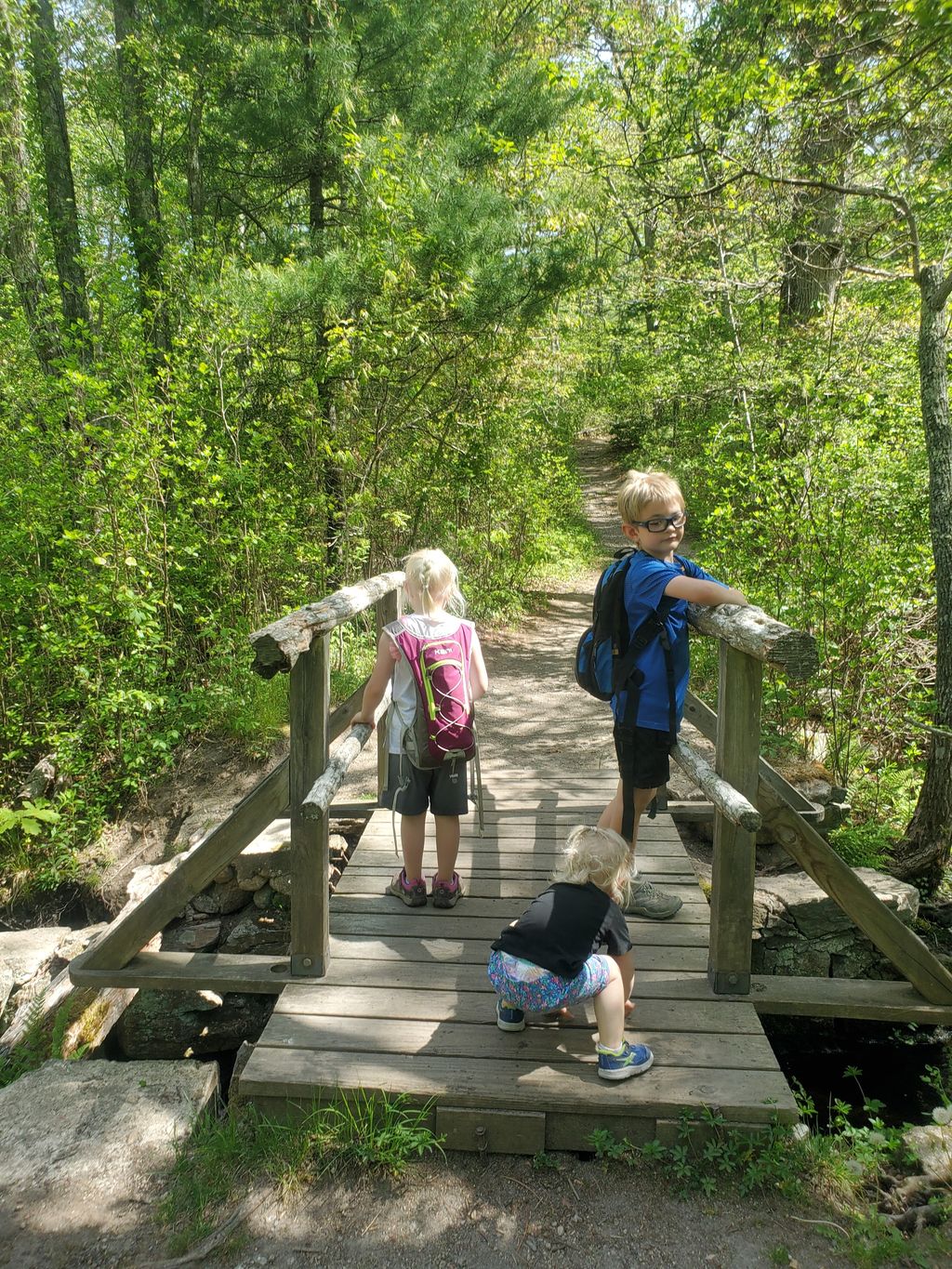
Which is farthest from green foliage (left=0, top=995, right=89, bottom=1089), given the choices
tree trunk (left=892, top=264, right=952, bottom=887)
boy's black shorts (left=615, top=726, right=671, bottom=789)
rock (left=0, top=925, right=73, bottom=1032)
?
tree trunk (left=892, top=264, right=952, bottom=887)

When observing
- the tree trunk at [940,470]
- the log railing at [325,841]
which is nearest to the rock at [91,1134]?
the log railing at [325,841]

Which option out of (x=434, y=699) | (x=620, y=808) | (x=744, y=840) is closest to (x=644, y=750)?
(x=620, y=808)

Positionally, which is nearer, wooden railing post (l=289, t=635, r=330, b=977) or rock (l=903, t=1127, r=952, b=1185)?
rock (l=903, t=1127, r=952, b=1185)

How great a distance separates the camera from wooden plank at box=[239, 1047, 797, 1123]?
104 inches

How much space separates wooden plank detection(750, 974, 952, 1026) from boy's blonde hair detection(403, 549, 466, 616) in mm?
2016

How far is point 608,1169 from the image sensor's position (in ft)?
8.75

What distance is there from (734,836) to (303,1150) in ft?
6.02

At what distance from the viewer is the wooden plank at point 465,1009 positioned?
3037mm

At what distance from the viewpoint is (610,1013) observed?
9.07 ft

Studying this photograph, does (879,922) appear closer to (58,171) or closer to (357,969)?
(357,969)

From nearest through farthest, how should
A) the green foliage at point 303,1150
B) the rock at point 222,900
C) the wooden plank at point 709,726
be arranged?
the green foliage at point 303,1150 → the wooden plank at point 709,726 → the rock at point 222,900

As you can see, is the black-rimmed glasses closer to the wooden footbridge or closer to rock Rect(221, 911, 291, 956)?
the wooden footbridge

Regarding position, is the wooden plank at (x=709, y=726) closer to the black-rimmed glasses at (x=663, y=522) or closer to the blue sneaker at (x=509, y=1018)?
the black-rimmed glasses at (x=663, y=522)

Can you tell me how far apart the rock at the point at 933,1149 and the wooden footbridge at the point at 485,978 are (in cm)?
41
